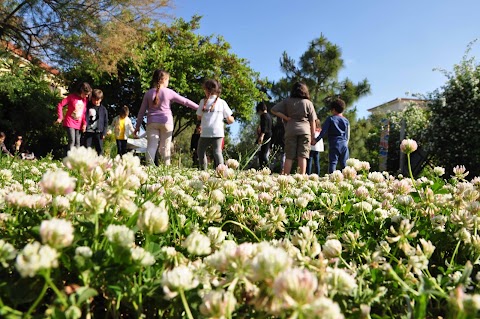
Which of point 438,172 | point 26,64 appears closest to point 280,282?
point 438,172

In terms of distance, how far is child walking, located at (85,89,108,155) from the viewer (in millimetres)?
6922

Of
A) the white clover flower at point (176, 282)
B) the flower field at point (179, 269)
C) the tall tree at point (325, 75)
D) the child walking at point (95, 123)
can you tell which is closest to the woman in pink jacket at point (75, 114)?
the child walking at point (95, 123)

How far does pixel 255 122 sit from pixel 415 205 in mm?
32262

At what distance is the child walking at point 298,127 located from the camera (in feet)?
17.8

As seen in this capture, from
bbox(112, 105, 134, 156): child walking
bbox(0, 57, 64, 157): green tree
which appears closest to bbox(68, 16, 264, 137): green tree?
bbox(0, 57, 64, 157): green tree

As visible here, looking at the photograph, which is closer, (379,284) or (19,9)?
(379,284)

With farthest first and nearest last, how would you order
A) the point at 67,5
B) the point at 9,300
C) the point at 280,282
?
1. the point at 67,5
2. the point at 9,300
3. the point at 280,282

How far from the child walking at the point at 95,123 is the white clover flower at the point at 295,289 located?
671cm

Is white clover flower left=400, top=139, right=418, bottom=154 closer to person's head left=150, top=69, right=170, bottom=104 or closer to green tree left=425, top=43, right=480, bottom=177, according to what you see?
person's head left=150, top=69, right=170, bottom=104

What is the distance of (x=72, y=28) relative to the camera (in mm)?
10266

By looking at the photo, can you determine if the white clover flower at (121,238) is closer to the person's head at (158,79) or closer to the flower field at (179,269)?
the flower field at (179,269)

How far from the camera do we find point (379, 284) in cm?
94

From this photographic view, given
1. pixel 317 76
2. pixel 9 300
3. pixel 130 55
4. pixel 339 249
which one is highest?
pixel 317 76

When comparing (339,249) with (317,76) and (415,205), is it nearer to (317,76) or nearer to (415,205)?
(415,205)
